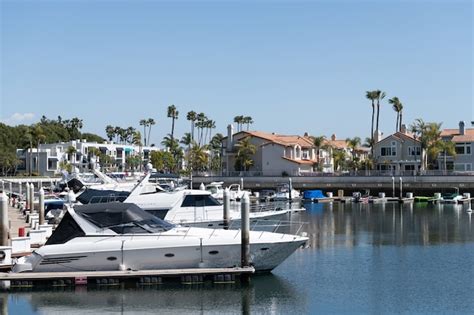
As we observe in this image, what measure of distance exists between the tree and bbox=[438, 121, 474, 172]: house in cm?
2926

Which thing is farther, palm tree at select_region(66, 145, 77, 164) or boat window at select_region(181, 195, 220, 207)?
palm tree at select_region(66, 145, 77, 164)

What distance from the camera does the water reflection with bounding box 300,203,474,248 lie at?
43562 mm

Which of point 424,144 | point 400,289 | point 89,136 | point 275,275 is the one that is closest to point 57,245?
point 275,275

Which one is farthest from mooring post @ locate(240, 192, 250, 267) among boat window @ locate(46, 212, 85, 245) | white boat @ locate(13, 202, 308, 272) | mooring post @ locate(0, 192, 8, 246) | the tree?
the tree

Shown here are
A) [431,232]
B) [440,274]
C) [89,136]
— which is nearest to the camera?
[440,274]

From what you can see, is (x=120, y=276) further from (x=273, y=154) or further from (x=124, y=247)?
(x=273, y=154)

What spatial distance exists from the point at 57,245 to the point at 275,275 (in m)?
9.11

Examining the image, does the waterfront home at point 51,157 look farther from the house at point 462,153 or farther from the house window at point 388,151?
the house at point 462,153

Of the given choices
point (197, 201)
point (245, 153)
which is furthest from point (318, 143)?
point (197, 201)

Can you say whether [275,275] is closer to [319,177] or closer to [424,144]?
[319,177]

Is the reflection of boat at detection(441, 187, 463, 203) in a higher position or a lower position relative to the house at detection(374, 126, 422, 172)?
lower

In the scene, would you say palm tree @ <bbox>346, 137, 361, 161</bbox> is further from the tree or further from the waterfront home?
the waterfront home

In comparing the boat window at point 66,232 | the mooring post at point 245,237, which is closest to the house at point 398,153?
the mooring post at point 245,237

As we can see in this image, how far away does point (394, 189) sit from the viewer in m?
89.2
